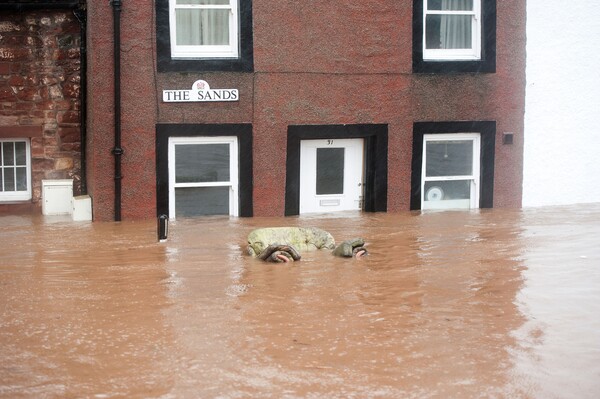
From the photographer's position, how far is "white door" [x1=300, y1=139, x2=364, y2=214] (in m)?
16.3

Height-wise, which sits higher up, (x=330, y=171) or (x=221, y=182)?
(x=330, y=171)

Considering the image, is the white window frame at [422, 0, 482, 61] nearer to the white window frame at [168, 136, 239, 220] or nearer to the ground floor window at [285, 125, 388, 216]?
the ground floor window at [285, 125, 388, 216]

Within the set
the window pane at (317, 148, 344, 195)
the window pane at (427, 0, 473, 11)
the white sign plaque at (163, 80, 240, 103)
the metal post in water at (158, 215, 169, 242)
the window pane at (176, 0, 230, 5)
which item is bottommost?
the metal post in water at (158, 215, 169, 242)

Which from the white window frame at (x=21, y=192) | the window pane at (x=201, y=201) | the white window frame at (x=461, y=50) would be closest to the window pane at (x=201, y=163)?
the window pane at (x=201, y=201)

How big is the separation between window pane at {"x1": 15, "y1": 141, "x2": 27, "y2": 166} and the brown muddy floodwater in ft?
12.9

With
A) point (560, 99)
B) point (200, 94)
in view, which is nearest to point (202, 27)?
point (200, 94)

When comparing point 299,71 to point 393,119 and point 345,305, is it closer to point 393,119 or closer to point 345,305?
point 393,119

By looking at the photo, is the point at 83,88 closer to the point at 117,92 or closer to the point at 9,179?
the point at 117,92

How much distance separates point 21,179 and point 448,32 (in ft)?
25.7

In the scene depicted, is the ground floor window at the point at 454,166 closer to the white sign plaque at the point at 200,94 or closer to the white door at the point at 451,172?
the white door at the point at 451,172

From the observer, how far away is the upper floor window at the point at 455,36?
16.3m

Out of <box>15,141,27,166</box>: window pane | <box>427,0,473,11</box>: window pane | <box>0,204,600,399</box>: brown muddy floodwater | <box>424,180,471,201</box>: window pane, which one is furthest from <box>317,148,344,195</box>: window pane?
<box>15,141,27,166</box>: window pane

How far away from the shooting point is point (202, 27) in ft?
50.7

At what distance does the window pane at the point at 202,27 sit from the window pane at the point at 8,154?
3879mm
